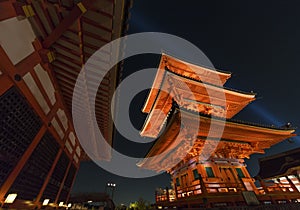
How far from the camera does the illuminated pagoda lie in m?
7.46

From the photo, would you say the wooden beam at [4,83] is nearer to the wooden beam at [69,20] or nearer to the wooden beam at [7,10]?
the wooden beam at [7,10]

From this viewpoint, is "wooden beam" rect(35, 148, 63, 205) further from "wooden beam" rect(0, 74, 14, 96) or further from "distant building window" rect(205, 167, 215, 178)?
"distant building window" rect(205, 167, 215, 178)

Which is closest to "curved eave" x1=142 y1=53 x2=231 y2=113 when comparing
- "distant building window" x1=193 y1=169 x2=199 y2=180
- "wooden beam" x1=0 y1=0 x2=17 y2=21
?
"distant building window" x1=193 y1=169 x2=199 y2=180

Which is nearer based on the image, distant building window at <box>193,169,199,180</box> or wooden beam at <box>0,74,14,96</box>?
wooden beam at <box>0,74,14,96</box>

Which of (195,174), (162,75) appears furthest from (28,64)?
(195,174)

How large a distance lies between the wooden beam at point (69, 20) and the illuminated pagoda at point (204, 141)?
5641 millimetres

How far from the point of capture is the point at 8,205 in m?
4.84

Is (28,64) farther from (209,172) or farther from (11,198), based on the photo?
(209,172)

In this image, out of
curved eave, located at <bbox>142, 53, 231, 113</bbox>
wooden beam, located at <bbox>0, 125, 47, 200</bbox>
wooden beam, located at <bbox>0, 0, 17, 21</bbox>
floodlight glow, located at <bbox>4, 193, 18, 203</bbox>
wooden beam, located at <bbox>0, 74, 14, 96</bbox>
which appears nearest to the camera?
wooden beam, located at <bbox>0, 0, 17, 21</bbox>

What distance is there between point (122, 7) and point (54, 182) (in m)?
8.83

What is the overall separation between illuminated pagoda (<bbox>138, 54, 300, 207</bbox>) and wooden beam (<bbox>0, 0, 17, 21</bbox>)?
6.87 metres

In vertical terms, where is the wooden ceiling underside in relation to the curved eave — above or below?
below

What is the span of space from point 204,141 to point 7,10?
9980 mm

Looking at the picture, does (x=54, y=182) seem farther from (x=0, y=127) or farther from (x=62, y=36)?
(x=62, y=36)
